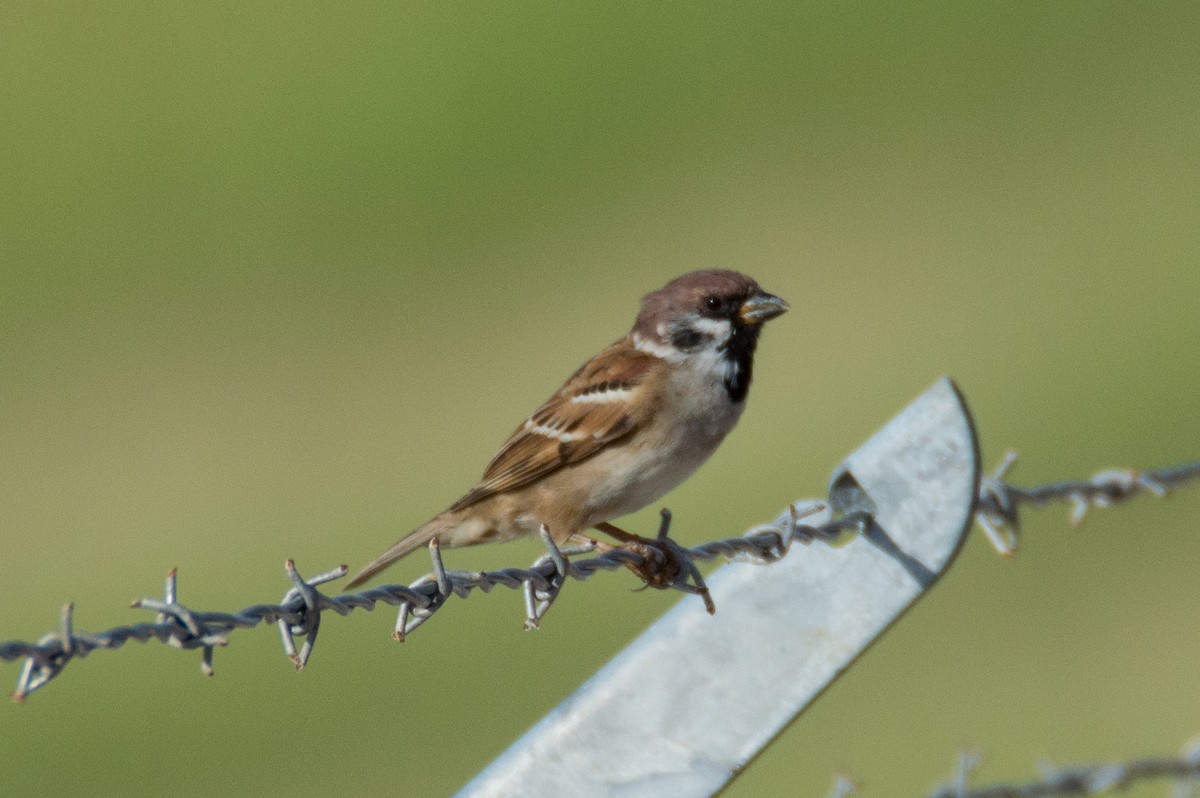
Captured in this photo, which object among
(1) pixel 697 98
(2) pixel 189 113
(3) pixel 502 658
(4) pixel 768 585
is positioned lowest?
(3) pixel 502 658

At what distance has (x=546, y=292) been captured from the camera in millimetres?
15836

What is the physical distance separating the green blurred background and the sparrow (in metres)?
3.65

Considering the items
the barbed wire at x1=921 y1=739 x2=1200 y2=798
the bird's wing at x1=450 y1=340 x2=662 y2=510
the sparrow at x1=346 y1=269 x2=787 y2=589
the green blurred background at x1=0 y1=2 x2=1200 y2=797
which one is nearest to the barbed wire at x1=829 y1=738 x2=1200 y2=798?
the barbed wire at x1=921 y1=739 x2=1200 y2=798

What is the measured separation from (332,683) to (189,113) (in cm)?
1042

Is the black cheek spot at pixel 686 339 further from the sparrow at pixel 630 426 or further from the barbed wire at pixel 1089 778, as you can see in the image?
the barbed wire at pixel 1089 778

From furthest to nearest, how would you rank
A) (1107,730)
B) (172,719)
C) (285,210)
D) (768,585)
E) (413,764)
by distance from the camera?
(285,210) < (172,719) < (413,764) < (1107,730) < (768,585)

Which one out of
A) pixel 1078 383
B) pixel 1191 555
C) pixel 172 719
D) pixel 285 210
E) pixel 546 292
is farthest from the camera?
pixel 285 210

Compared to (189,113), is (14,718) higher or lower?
lower

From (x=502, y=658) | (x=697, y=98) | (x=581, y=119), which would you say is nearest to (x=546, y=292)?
(x=581, y=119)

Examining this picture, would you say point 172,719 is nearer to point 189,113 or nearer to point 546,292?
point 546,292

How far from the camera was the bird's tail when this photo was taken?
4.92 metres

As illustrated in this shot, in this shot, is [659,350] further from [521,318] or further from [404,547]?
[521,318]

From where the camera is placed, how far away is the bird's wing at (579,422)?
16.9 feet

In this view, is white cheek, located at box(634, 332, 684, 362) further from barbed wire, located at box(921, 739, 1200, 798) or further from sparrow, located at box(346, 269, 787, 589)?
barbed wire, located at box(921, 739, 1200, 798)
